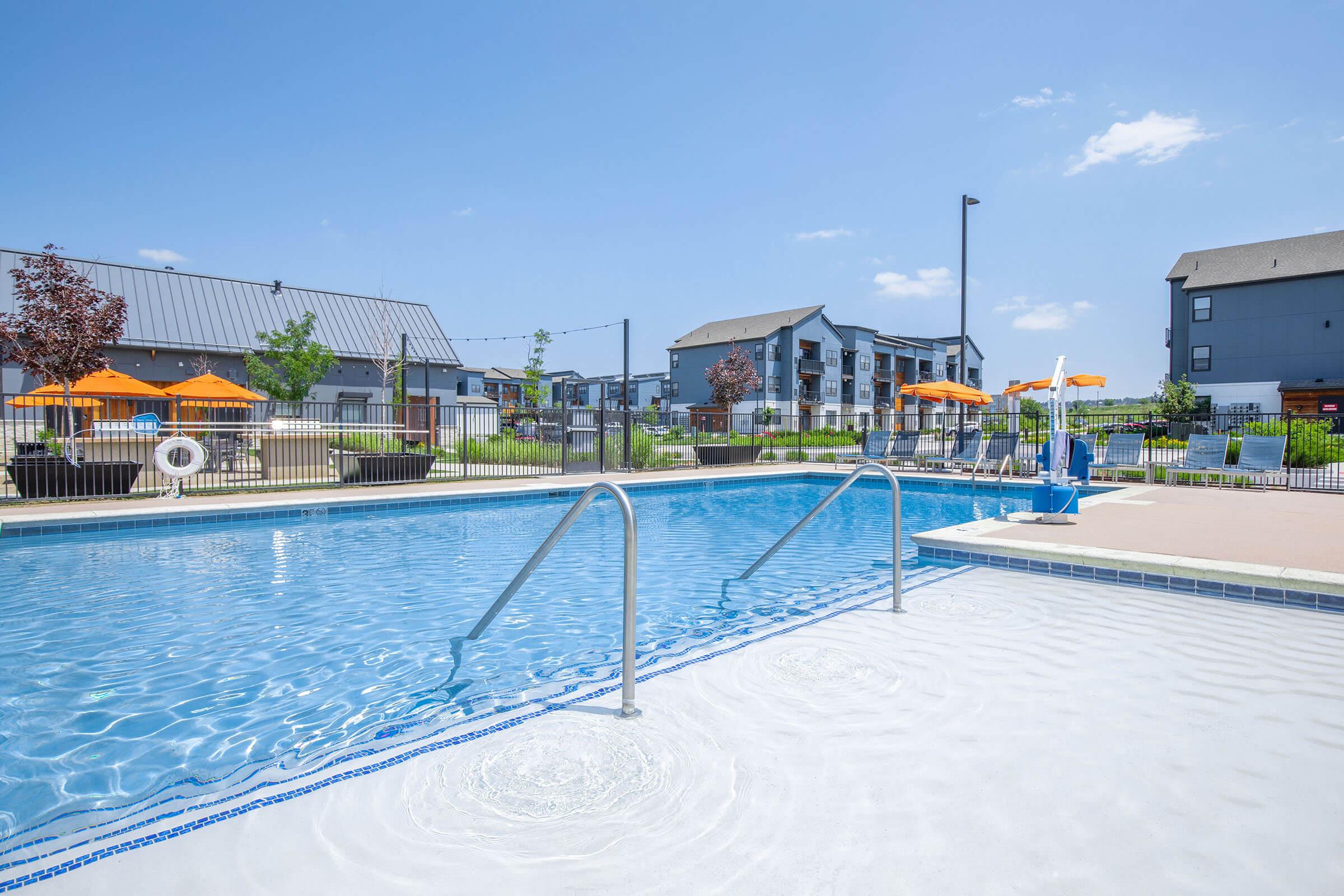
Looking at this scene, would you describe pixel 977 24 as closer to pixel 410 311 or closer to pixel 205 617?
pixel 205 617

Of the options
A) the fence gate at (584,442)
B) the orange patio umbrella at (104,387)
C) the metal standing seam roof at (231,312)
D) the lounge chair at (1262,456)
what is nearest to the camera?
the lounge chair at (1262,456)

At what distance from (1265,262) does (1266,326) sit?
10.6ft

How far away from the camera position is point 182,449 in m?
11.0

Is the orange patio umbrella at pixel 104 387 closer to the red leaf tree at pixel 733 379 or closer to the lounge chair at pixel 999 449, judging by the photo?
the lounge chair at pixel 999 449

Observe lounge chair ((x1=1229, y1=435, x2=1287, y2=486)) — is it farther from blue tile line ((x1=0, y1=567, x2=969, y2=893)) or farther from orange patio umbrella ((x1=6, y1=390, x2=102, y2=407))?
orange patio umbrella ((x1=6, y1=390, x2=102, y2=407))

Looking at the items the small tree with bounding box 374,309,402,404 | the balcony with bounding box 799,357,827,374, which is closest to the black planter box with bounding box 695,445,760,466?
the small tree with bounding box 374,309,402,404

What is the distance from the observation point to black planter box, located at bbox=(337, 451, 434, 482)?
1256 cm

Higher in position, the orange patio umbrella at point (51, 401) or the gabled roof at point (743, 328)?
the gabled roof at point (743, 328)

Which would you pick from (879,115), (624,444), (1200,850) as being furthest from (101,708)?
(879,115)

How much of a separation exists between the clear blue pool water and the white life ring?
6.36ft

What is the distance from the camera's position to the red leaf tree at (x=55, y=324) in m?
12.4

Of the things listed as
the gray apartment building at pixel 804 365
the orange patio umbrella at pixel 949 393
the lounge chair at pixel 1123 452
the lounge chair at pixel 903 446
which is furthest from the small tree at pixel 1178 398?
the lounge chair at pixel 1123 452

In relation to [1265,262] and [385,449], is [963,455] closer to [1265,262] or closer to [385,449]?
[385,449]

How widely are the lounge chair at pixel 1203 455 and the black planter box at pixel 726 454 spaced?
9.19 meters
